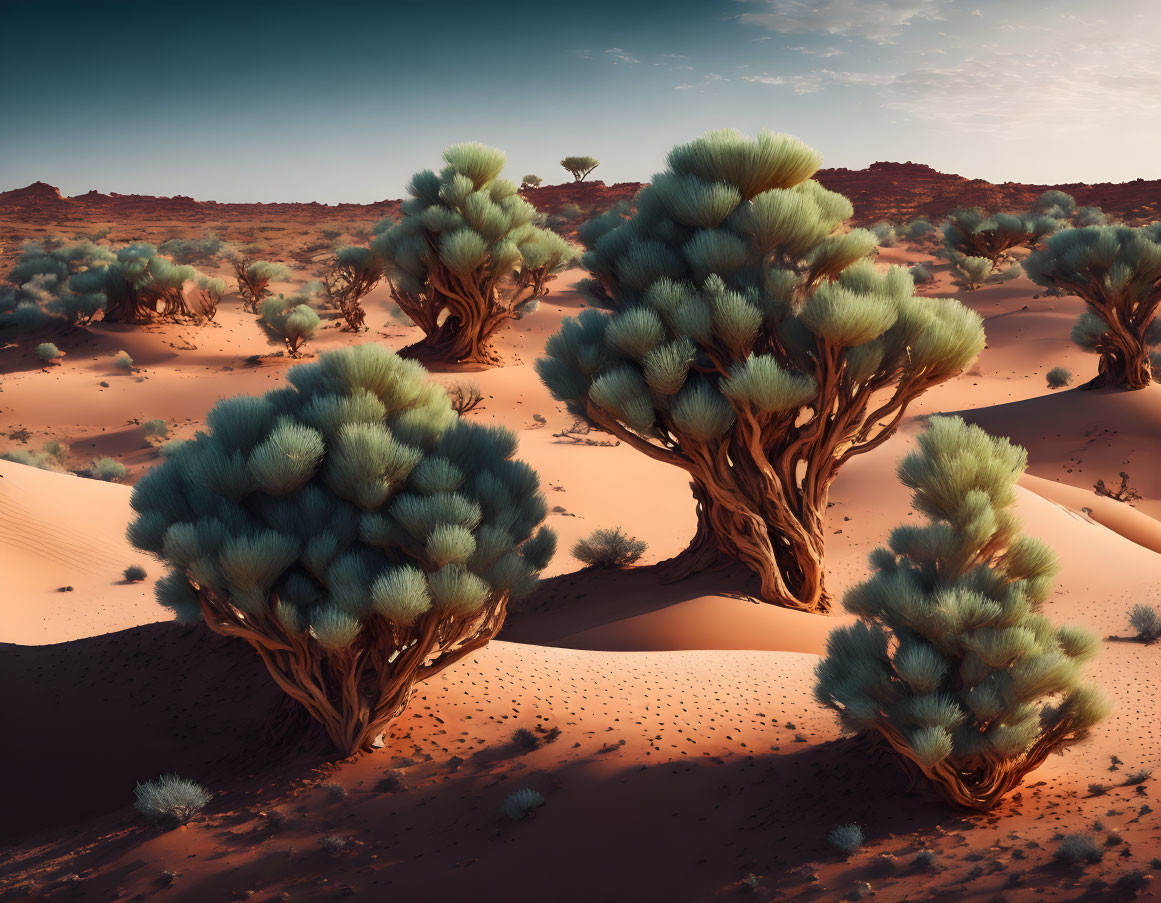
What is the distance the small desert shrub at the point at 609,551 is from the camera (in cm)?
1259

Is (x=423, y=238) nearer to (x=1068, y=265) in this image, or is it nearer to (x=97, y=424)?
(x=97, y=424)

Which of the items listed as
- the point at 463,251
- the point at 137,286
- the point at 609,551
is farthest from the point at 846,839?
the point at 137,286

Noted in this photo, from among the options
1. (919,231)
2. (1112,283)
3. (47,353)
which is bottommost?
(47,353)

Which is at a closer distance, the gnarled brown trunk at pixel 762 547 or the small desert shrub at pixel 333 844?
the small desert shrub at pixel 333 844

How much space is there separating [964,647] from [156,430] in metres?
19.0

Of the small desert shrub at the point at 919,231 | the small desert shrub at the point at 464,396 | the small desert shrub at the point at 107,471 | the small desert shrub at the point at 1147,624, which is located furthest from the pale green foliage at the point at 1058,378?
the small desert shrub at the point at 919,231

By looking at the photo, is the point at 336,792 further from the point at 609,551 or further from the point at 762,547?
the point at 609,551

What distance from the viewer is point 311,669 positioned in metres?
6.73

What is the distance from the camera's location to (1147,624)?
921 cm

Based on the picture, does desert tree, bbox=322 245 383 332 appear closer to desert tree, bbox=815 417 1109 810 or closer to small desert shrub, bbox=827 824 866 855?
desert tree, bbox=815 417 1109 810

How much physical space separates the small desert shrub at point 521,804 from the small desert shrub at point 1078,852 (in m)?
3.13

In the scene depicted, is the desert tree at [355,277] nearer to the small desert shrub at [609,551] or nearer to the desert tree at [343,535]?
the small desert shrub at [609,551]

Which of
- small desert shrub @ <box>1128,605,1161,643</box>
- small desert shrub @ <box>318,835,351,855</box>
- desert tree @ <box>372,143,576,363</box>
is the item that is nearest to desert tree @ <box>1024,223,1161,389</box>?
small desert shrub @ <box>1128,605,1161,643</box>

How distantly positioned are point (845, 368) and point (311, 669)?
20.9 feet
